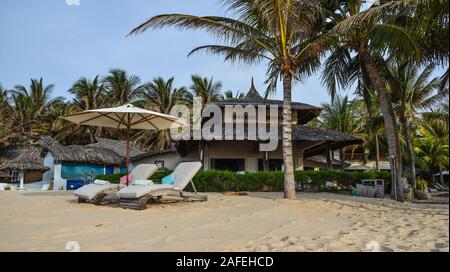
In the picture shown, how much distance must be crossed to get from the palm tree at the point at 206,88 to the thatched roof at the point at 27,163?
15.3 m

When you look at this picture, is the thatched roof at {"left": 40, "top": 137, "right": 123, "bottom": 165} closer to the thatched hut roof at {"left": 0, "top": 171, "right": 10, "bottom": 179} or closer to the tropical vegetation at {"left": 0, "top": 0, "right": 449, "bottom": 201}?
the thatched hut roof at {"left": 0, "top": 171, "right": 10, "bottom": 179}

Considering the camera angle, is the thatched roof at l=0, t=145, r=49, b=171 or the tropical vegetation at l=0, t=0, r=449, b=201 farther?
the thatched roof at l=0, t=145, r=49, b=171

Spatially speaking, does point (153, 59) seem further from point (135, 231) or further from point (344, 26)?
point (135, 231)

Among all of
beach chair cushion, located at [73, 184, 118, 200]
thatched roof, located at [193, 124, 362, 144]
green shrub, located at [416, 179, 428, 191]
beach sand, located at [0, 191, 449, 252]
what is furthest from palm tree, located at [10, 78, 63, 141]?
green shrub, located at [416, 179, 428, 191]

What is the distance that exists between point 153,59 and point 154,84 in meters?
21.2

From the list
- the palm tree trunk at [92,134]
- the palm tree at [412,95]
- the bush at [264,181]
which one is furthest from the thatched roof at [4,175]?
the palm tree at [412,95]

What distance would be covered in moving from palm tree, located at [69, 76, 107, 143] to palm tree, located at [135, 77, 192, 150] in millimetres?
3887

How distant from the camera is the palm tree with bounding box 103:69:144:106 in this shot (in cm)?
3359

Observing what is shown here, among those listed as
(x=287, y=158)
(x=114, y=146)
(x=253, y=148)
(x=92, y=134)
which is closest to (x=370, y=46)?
(x=287, y=158)

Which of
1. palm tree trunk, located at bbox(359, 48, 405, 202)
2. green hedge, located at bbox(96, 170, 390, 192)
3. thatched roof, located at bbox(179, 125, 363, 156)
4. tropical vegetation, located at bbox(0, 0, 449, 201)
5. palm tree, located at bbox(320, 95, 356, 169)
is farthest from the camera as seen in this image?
palm tree, located at bbox(320, 95, 356, 169)

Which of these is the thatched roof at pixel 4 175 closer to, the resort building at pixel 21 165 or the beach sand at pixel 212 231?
the resort building at pixel 21 165

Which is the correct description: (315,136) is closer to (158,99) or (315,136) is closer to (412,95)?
(412,95)
